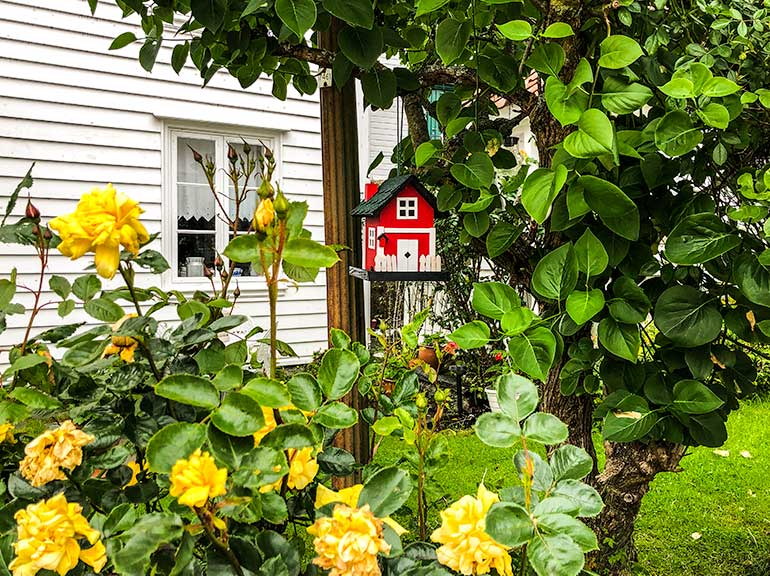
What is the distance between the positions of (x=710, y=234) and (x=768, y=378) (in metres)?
4.22

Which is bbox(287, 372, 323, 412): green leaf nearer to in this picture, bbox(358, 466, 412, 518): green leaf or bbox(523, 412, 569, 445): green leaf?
bbox(358, 466, 412, 518): green leaf

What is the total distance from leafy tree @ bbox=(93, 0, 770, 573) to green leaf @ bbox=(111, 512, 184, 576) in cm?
54

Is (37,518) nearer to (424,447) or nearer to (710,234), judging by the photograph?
(424,447)

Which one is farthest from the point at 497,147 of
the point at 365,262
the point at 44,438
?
the point at 44,438

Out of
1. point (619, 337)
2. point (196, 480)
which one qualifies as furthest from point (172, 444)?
point (619, 337)

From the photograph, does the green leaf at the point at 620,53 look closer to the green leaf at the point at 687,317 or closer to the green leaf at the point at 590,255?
the green leaf at the point at 590,255

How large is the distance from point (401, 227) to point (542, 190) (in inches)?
32.2

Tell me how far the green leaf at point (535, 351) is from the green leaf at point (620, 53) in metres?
0.38

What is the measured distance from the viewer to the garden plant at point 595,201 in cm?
78

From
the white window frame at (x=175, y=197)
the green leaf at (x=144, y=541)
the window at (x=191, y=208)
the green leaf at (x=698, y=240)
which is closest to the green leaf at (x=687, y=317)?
the green leaf at (x=698, y=240)

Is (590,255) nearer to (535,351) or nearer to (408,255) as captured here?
(535,351)

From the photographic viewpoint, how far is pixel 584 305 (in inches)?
35.3

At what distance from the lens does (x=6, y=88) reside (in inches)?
163

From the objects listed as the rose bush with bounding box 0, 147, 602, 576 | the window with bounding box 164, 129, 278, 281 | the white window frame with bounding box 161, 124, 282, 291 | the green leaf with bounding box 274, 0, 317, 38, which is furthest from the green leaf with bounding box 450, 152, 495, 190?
the window with bounding box 164, 129, 278, 281
